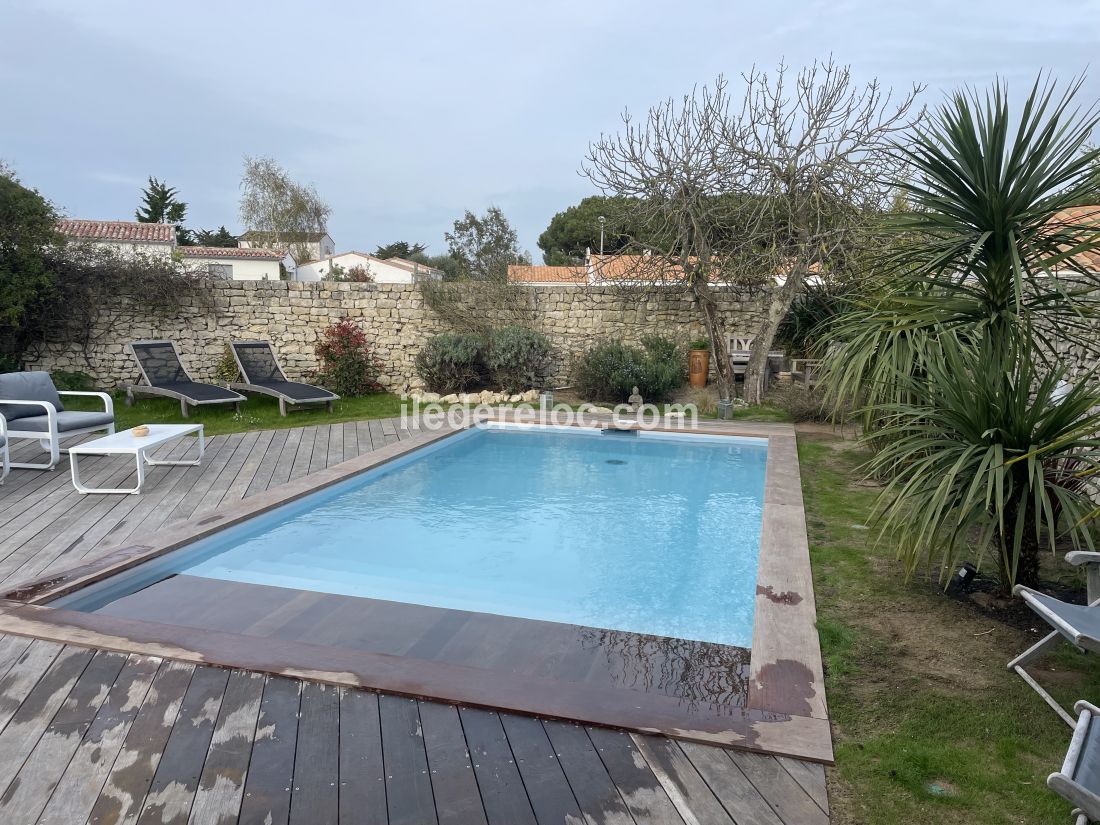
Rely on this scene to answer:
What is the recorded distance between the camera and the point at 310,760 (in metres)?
2.16

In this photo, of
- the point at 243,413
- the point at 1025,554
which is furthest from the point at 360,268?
the point at 1025,554

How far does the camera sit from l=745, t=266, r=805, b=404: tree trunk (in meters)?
9.70

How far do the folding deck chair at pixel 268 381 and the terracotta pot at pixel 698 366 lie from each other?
18.3ft

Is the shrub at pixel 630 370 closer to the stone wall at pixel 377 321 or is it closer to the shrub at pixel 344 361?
the stone wall at pixel 377 321

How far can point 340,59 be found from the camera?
1088cm

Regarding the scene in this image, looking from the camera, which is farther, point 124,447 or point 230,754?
point 124,447

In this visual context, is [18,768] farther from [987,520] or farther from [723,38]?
[723,38]

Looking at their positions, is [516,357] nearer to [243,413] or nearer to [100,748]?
[243,413]

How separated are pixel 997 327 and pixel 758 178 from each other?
6.35 m

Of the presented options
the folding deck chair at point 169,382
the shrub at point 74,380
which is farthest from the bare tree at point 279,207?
the folding deck chair at point 169,382

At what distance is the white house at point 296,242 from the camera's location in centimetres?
3253

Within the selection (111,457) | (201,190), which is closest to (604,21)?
(111,457)

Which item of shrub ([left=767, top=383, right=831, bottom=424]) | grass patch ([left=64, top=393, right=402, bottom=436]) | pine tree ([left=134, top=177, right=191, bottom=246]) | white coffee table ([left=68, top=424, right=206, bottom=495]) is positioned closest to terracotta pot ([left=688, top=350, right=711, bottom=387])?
shrub ([left=767, top=383, right=831, bottom=424])

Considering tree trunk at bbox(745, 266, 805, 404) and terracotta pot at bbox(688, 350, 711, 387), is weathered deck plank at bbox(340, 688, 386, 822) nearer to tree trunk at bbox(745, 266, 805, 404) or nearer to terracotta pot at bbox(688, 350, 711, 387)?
tree trunk at bbox(745, 266, 805, 404)
